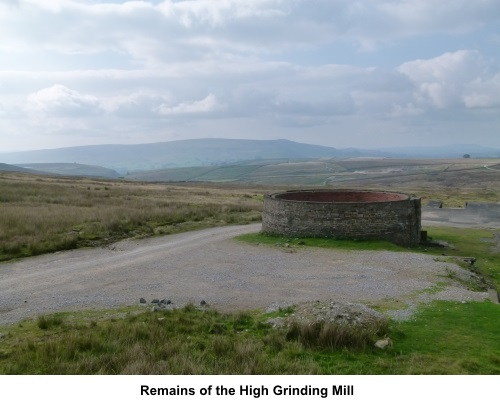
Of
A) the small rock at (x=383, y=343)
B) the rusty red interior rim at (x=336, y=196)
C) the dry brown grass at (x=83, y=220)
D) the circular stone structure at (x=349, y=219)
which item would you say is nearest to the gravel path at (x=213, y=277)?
the dry brown grass at (x=83, y=220)

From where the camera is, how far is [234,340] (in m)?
8.38

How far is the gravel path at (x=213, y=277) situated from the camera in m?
11.9

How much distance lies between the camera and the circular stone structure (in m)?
20.0

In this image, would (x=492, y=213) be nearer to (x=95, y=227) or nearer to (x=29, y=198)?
(x=95, y=227)

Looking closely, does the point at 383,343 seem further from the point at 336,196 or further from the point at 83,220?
the point at 83,220

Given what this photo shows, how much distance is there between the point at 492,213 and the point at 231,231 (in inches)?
933

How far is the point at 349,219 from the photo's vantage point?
20.0m

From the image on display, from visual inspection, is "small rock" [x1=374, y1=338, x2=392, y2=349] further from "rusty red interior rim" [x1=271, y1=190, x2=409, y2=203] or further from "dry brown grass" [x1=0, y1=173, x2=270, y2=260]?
"rusty red interior rim" [x1=271, y1=190, x2=409, y2=203]

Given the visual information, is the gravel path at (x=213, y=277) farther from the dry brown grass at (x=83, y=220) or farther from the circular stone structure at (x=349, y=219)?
the circular stone structure at (x=349, y=219)

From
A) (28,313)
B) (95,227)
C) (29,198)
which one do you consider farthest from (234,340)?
(29,198)

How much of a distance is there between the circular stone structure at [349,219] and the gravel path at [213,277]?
6.68 feet

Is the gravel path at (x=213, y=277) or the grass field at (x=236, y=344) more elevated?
the grass field at (x=236, y=344)

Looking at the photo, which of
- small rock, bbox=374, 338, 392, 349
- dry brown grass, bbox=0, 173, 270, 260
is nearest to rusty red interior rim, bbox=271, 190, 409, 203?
dry brown grass, bbox=0, 173, 270, 260
